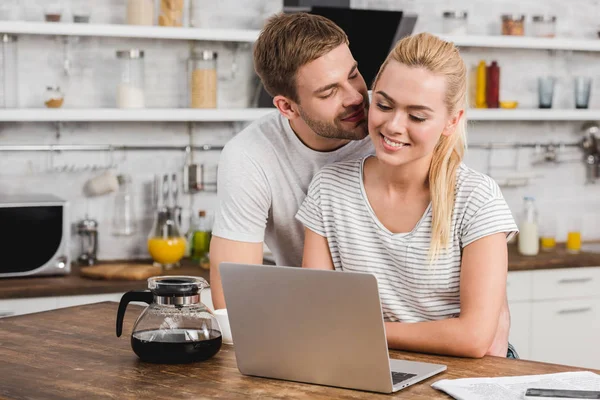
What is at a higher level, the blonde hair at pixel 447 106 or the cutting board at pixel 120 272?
the blonde hair at pixel 447 106

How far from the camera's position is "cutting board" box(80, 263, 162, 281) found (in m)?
3.60

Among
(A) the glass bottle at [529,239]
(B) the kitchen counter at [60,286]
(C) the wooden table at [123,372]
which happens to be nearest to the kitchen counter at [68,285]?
(B) the kitchen counter at [60,286]

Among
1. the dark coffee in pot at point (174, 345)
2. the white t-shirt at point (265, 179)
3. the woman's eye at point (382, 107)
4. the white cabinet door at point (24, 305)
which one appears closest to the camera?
the dark coffee in pot at point (174, 345)

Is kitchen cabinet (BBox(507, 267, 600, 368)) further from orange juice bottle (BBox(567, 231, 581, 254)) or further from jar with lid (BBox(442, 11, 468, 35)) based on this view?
jar with lid (BBox(442, 11, 468, 35))

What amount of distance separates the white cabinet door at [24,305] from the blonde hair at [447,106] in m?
1.88

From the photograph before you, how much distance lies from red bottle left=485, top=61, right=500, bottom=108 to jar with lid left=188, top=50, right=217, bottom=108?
1435 mm

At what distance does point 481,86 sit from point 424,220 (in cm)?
265

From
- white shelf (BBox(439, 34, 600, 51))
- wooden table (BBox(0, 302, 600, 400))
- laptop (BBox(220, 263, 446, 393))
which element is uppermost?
white shelf (BBox(439, 34, 600, 51))

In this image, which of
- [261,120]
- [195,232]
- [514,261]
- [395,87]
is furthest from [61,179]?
[395,87]

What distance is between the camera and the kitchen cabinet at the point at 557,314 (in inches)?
163

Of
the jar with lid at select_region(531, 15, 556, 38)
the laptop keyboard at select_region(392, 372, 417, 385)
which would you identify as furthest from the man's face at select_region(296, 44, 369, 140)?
the jar with lid at select_region(531, 15, 556, 38)

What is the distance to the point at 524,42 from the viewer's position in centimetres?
454

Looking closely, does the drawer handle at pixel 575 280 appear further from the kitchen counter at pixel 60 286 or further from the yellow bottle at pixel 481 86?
the kitchen counter at pixel 60 286

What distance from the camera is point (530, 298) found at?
4.18 m
